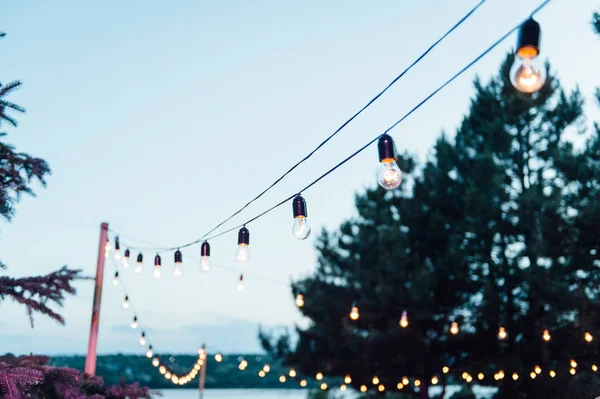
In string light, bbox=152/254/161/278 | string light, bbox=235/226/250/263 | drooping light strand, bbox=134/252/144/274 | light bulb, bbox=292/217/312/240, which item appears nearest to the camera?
light bulb, bbox=292/217/312/240

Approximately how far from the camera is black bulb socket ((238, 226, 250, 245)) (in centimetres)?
565

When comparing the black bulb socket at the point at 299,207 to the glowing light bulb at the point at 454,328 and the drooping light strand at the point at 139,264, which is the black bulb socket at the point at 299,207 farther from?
the glowing light bulb at the point at 454,328

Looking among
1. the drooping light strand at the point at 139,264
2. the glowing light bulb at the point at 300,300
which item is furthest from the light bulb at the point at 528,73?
the glowing light bulb at the point at 300,300

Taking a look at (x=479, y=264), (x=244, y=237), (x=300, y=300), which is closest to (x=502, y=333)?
(x=479, y=264)

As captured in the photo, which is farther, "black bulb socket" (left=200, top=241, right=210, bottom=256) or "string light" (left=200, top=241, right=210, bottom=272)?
"black bulb socket" (left=200, top=241, right=210, bottom=256)

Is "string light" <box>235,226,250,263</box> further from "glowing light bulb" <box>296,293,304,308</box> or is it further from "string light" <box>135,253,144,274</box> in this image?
"glowing light bulb" <box>296,293,304,308</box>

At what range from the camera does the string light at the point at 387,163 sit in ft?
11.6

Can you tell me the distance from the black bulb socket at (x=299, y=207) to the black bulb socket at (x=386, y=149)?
3.79ft

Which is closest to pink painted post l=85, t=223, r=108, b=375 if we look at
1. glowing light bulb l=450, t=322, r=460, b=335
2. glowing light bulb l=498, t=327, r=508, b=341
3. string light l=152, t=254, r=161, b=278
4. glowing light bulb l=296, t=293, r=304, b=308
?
string light l=152, t=254, r=161, b=278

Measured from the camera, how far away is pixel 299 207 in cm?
456

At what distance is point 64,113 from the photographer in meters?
40.2

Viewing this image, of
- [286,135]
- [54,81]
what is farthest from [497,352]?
[286,135]

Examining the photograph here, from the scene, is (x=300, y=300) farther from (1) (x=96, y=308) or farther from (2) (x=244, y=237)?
(2) (x=244, y=237)

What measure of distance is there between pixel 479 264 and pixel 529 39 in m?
15.4
